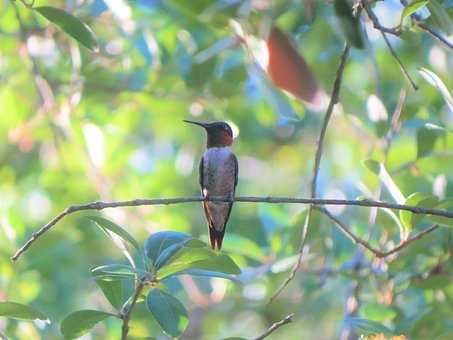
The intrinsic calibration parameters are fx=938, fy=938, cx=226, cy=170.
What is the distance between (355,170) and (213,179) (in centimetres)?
138

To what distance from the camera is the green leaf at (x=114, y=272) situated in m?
2.54

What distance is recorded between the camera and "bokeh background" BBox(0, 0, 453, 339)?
407cm

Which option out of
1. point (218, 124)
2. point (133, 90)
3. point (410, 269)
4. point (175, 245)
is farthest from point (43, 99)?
point (175, 245)

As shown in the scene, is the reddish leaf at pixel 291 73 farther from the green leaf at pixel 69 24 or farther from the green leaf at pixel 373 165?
the green leaf at pixel 69 24

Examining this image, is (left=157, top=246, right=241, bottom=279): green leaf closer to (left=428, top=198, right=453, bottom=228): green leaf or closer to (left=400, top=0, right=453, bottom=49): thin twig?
(left=428, top=198, right=453, bottom=228): green leaf

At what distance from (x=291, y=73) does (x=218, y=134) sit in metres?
1.89

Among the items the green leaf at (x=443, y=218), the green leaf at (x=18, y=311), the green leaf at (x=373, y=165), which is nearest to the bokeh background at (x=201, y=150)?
the green leaf at (x=373, y=165)

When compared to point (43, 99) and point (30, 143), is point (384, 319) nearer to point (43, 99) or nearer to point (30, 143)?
point (43, 99)

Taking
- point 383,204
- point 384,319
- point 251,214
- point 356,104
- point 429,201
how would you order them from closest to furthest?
point 383,204, point 429,201, point 384,319, point 356,104, point 251,214

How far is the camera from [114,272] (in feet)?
8.36

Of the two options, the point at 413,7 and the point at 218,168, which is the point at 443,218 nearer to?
the point at 413,7

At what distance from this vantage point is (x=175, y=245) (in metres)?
2.59

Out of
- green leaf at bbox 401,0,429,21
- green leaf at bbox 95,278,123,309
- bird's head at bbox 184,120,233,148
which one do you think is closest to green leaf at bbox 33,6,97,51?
green leaf at bbox 95,278,123,309

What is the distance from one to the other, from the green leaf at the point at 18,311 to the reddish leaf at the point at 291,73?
1406mm
